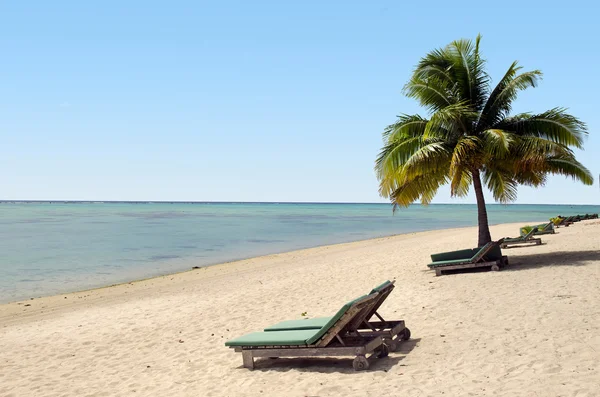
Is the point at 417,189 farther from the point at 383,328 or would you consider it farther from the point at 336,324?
the point at 336,324

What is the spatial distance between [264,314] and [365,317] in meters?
3.75

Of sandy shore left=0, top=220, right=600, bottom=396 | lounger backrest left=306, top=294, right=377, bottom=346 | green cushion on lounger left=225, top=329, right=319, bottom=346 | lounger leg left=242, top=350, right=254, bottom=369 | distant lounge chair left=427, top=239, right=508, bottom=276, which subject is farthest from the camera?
distant lounge chair left=427, top=239, right=508, bottom=276

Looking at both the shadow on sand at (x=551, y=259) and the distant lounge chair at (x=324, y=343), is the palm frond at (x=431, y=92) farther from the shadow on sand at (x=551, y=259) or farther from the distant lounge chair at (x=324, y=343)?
the distant lounge chair at (x=324, y=343)

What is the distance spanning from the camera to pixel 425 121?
1534cm

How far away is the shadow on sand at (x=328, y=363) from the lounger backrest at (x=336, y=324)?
Answer: 361 mm

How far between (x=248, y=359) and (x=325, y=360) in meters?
1.00

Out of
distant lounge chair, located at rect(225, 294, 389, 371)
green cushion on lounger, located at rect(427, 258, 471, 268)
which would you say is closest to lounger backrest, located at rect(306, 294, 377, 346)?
distant lounge chair, located at rect(225, 294, 389, 371)

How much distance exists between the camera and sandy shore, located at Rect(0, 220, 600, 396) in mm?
5660

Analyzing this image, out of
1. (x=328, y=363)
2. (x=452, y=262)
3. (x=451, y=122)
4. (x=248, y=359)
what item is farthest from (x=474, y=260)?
(x=248, y=359)

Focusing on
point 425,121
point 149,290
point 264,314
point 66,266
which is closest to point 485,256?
point 425,121

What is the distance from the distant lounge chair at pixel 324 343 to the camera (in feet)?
20.5

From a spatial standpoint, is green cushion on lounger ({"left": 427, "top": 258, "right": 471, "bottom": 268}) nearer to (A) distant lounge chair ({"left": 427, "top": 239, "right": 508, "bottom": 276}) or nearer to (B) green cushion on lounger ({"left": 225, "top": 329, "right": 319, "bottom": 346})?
(A) distant lounge chair ({"left": 427, "top": 239, "right": 508, "bottom": 276})

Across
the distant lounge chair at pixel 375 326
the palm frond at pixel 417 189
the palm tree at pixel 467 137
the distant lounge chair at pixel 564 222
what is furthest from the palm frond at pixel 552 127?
the distant lounge chair at pixel 564 222

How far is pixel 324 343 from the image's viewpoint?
638 centimetres
